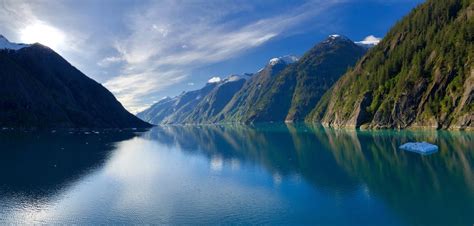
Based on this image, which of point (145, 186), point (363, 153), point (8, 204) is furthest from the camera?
point (363, 153)

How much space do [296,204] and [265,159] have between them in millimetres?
52221

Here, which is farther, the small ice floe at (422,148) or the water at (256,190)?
the small ice floe at (422,148)

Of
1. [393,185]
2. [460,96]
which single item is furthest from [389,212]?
[460,96]

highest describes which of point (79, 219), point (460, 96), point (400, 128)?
point (460, 96)

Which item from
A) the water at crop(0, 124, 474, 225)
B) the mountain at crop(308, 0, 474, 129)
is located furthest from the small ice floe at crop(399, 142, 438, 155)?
the mountain at crop(308, 0, 474, 129)

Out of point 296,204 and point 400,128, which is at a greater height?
point 400,128

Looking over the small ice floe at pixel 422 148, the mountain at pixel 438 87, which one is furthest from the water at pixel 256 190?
the mountain at pixel 438 87

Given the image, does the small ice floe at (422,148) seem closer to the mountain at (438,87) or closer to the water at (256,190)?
the water at (256,190)

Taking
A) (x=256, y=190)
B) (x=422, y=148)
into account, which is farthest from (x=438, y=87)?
(x=256, y=190)

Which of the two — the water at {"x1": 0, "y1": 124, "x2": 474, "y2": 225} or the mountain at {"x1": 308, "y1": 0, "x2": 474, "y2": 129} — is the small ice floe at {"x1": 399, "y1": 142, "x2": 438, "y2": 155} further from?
the mountain at {"x1": 308, "y1": 0, "x2": 474, "y2": 129}

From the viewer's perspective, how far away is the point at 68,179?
7781 centimetres

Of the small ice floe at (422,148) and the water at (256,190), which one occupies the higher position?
the small ice floe at (422,148)

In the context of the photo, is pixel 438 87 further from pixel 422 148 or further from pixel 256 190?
pixel 256 190

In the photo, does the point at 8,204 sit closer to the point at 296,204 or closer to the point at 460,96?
the point at 296,204
